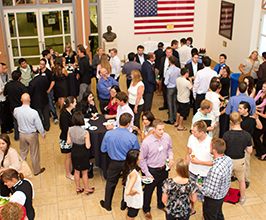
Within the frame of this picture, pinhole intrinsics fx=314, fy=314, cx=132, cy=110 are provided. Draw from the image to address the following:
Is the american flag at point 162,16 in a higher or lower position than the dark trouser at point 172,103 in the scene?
higher

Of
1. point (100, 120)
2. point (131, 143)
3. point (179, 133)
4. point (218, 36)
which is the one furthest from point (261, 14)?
point (131, 143)

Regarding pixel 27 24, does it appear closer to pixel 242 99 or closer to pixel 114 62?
pixel 114 62

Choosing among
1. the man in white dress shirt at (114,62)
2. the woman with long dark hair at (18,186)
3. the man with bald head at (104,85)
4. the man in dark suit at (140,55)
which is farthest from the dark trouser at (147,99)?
the woman with long dark hair at (18,186)

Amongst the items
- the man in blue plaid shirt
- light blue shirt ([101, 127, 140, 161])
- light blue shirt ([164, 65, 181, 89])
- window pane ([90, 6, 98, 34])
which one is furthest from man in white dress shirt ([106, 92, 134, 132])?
window pane ([90, 6, 98, 34])

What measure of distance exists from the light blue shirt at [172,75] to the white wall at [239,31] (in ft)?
12.7

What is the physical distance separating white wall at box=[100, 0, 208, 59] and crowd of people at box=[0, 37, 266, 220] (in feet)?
13.0

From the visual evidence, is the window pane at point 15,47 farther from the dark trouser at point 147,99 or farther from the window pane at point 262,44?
the window pane at point 262,44

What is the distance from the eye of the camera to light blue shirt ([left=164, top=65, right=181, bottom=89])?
7156 mm

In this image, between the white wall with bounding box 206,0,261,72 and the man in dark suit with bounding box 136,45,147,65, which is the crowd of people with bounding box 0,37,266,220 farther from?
the white wall with bounding box 206,0,261,72

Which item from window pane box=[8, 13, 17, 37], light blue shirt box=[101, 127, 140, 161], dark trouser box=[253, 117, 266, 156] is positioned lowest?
dark trouser box=[253, 117, 266, 156]

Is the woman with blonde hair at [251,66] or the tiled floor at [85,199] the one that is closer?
the tiled floor at [85,199]

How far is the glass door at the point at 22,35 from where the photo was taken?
36.0 ft

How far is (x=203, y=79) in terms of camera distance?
22.2ft

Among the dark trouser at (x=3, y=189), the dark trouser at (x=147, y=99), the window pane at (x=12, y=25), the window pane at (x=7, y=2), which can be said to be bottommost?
the dark trouser at (x=3, y=189)
